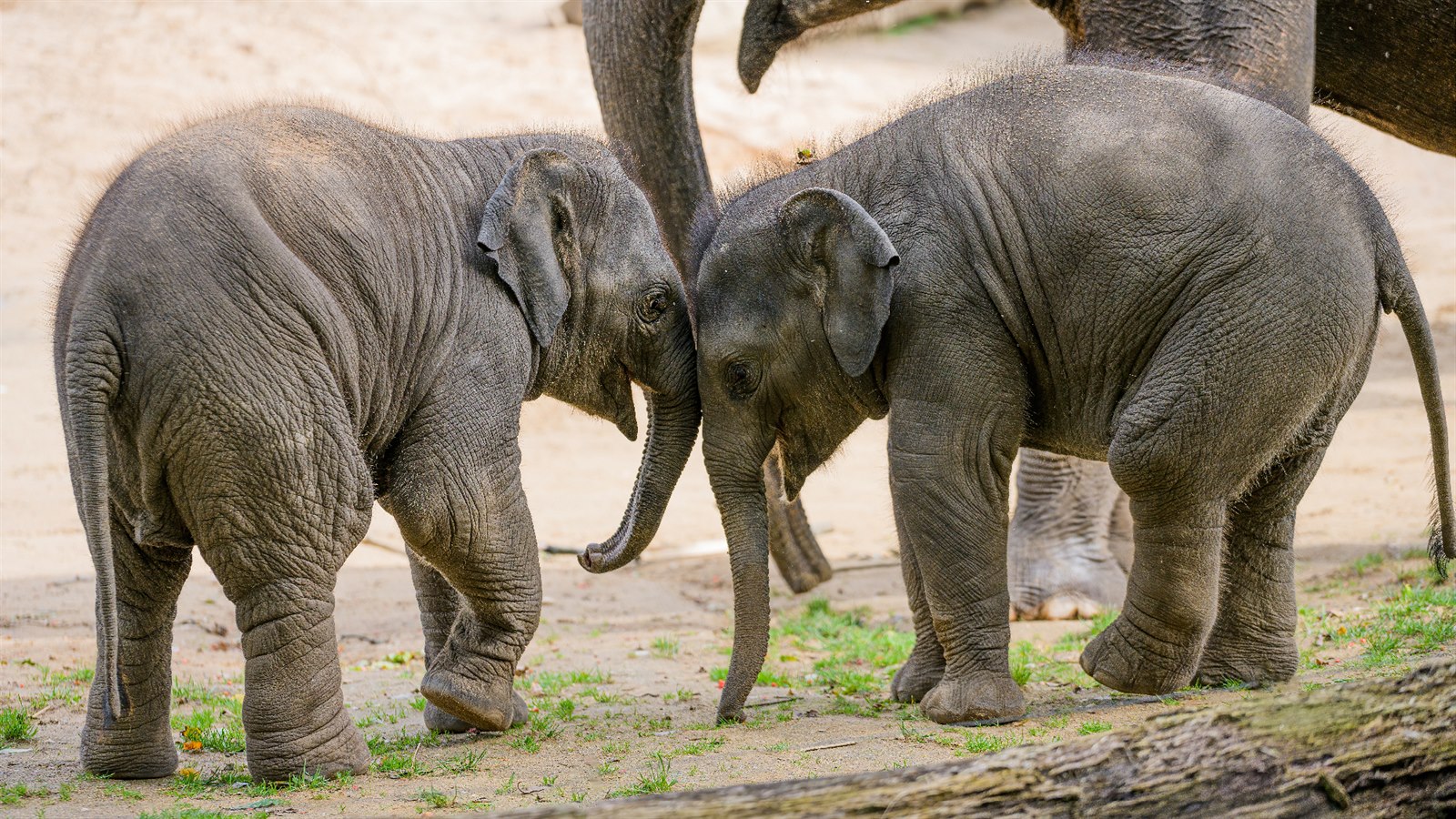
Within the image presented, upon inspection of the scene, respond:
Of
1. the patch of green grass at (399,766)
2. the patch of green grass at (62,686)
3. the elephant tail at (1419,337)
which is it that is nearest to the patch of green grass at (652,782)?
the patch of green grass at (399,766)

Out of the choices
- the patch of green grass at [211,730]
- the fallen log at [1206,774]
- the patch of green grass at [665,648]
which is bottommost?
the patch of green grass at [665,648]

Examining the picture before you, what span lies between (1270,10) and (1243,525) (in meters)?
1.76

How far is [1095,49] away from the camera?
19.6 ft

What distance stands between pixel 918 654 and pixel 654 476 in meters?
1.04

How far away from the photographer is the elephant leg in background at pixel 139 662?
4.45 metres

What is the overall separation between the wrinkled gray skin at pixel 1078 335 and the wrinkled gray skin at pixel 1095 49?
549mm

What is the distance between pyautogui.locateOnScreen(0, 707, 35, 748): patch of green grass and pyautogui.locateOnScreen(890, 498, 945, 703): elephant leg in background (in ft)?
8.86

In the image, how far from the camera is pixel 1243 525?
5.19 meters

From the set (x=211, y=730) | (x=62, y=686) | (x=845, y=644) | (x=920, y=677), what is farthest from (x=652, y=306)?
(x=62, y=686)

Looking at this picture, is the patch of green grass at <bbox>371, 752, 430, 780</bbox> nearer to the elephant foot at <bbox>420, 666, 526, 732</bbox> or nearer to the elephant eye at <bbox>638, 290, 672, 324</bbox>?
the elephant foot at <bbox>420, 666, 526, 732</bbox>

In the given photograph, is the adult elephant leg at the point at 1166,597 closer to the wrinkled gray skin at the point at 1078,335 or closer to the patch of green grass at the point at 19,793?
the wrinkled gray skin at the point at 1078,335

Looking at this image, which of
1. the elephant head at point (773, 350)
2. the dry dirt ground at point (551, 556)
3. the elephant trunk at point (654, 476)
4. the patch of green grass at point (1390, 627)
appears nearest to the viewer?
the dry dirt ground at point (551, 556)

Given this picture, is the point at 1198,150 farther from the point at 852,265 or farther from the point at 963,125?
the point at 852,265

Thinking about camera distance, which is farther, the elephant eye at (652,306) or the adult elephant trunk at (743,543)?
the elephant eye at (652,306)
